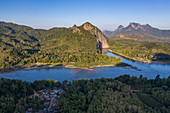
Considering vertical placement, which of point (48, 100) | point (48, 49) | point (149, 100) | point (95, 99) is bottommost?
point (149, 100)

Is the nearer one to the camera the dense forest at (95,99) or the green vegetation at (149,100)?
the dense forest at (95,99)

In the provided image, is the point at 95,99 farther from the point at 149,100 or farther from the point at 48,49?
the point at 48,49

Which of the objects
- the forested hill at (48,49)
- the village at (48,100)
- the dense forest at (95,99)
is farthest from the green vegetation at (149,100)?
the forested hill at (48,49)

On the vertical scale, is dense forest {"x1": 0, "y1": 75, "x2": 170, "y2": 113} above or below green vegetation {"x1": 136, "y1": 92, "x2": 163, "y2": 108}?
above

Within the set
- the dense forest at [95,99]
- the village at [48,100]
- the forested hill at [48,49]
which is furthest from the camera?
the forested hill at [48,49]

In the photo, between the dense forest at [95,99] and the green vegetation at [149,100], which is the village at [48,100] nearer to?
the dense forest at [95,99]

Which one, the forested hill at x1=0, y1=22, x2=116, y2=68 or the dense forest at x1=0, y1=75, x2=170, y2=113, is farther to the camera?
the forested hill at x1=0, y1=22, x2=116, y2=68

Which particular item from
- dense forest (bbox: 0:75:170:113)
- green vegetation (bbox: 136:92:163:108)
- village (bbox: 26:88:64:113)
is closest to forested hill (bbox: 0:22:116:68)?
dense forest (bbox: 0:75:170:113)

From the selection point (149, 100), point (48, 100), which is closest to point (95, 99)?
point (48, 100)

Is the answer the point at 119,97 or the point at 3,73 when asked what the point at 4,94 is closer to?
the point at 119,97

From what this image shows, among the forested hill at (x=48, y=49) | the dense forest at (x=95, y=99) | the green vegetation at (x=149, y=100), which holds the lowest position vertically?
the green vegetation at (x=149, y=100)

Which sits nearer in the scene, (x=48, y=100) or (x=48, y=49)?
(x=48, y=100)

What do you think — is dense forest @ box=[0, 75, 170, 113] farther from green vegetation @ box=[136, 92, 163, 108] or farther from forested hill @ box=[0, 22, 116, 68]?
forested hill @ box=[0, 22, 116, 68]
